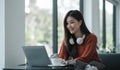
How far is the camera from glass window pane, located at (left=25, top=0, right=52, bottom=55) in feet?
11.3

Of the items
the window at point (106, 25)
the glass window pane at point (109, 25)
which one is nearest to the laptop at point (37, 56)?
the window at point (106, 25)

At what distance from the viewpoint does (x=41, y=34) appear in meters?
3.81

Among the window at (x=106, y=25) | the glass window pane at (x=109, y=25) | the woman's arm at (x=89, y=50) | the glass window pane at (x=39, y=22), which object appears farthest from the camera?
the glass window pane at (x=109, y=25)

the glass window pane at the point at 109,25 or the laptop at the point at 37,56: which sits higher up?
the glass window pane at the point at 109,25

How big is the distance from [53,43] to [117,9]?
5.28 meters

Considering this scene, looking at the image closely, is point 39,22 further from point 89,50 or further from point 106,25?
point 106,25

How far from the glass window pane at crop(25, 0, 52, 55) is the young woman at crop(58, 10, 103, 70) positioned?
0.92 m

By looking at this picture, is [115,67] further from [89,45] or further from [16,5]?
[16,5]

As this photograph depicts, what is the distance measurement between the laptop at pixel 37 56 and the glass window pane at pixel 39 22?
1.14 meters

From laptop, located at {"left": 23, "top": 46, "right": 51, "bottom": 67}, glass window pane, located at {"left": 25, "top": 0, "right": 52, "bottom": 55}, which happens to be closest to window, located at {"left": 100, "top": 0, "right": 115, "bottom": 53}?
glass window pane, located at {"left": 25, "top": 0, "right": 52, "bottom": 55}

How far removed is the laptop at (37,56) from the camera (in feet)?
7.00

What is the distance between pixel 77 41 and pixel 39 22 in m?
1.38

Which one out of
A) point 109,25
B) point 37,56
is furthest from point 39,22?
point 109,25

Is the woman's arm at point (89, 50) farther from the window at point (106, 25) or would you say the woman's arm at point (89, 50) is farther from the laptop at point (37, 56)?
the window at point (106, 25)
